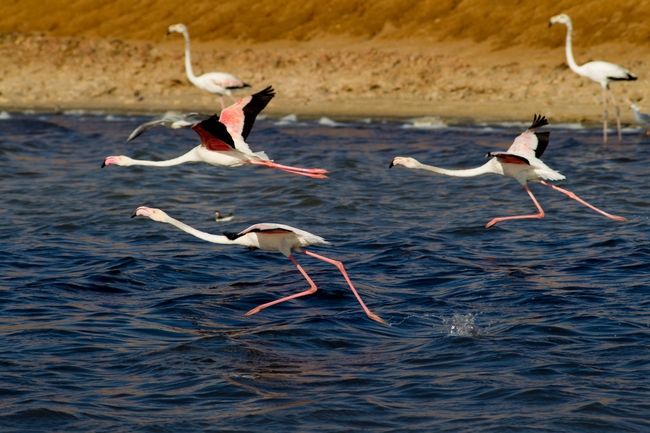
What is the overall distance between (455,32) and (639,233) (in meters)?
13.9

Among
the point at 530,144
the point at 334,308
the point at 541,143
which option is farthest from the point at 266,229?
the point at 541,143

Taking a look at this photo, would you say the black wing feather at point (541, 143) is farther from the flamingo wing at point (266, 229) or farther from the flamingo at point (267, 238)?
the flamingo wing at point (266, 229)

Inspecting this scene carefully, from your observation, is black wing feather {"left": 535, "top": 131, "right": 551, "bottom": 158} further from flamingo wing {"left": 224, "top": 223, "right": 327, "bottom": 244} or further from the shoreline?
the shoreline

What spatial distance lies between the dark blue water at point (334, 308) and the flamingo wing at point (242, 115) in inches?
52.0

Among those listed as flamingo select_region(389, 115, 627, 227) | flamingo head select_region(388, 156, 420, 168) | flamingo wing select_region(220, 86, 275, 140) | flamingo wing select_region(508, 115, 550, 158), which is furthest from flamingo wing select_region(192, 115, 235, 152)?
flamingo wing select_region(508, 115, 550, 158)

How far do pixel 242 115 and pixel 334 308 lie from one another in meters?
2.28

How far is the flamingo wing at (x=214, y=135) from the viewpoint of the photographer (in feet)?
25.8

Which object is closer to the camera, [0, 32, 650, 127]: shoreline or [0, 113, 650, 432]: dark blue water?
[0, 113, 650, 432]: dark blue water

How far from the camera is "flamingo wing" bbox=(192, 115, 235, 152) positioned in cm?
786

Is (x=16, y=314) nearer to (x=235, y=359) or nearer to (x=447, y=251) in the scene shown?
(x=235, y=359)

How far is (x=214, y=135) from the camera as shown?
818cm

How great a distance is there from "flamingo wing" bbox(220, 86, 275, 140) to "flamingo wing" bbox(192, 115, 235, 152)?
0.22 meters

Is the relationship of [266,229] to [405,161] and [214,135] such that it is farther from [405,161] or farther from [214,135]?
[405,161]

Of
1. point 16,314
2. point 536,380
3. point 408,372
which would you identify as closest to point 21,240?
point 16,314
